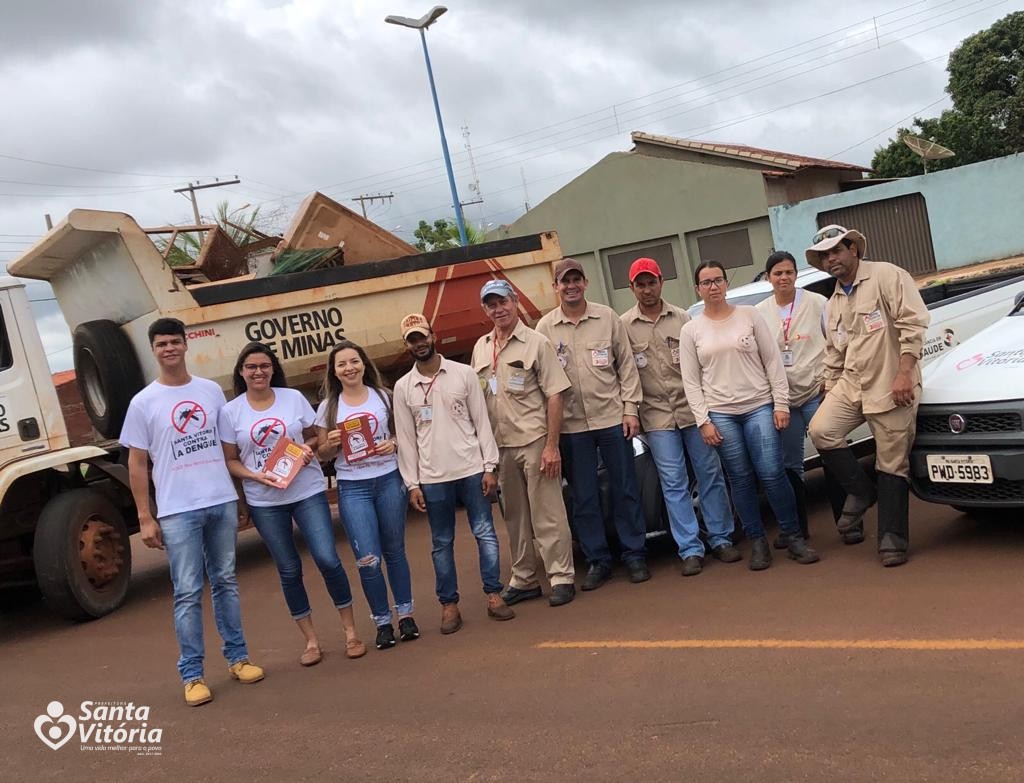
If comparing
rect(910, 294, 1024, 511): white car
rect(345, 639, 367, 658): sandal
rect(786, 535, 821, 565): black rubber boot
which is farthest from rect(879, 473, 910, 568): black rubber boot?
rect(345, 639, 367, 658): sandal

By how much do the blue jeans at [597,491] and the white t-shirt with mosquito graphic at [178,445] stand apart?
2027 mm

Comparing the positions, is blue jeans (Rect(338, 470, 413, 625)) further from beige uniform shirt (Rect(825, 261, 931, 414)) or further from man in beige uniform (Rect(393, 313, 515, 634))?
beige uniform shirt (Rect(825, 261, 931, 414))

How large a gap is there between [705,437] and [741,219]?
66.2 feet

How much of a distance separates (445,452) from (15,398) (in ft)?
12.7

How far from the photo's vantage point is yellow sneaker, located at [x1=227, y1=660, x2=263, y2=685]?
5.14 m

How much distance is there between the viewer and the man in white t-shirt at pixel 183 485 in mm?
4918

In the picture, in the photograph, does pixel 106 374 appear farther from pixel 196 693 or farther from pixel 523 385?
pixel 523 385

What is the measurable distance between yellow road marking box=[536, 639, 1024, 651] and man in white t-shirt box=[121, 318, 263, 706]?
1.78m

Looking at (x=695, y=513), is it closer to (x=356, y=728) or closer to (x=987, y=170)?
(x=356, y=728)

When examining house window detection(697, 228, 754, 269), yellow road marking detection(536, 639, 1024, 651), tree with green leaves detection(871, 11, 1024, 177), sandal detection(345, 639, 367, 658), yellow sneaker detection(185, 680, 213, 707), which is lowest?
yellow road marking detection(536, 639, 1024, 651)

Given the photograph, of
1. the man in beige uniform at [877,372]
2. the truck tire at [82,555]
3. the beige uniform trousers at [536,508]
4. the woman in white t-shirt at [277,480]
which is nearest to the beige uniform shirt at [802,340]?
the man in beige uniform at [877,372]

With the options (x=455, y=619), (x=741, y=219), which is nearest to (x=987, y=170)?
(x=741, y=219)

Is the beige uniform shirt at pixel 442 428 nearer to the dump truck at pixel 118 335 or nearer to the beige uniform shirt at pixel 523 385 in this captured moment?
the beige uniform shirt at pixel 523 385

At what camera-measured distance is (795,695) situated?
373 cm
